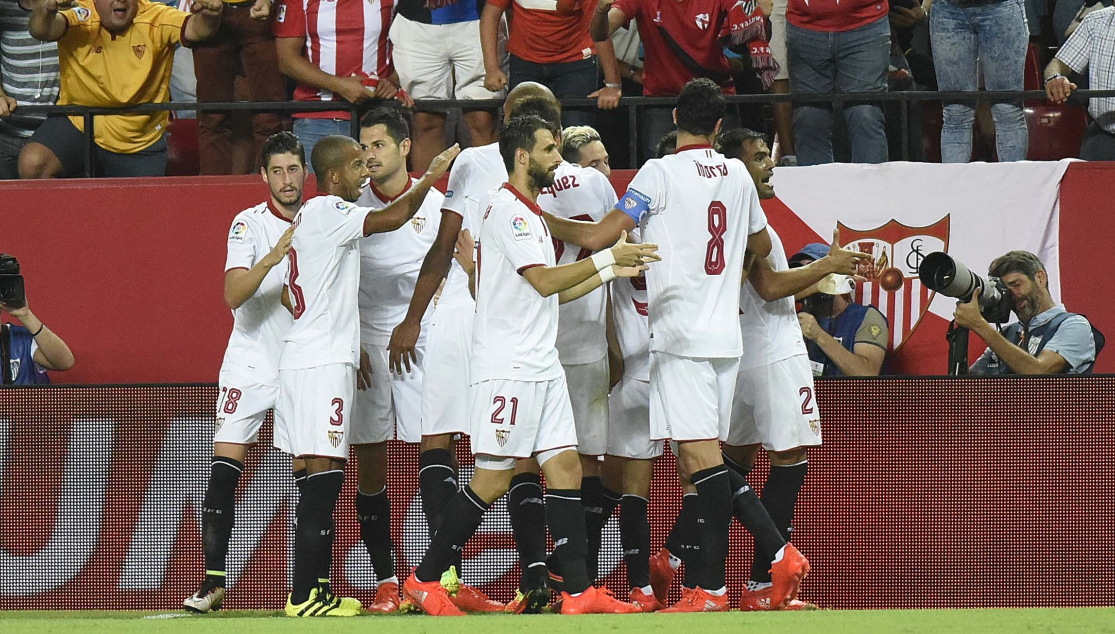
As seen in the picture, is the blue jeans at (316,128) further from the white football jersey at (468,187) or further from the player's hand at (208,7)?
the white football jersey at (468,187)

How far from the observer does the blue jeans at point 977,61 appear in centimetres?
818

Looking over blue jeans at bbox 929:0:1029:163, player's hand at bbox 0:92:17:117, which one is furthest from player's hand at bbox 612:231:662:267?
player's hand at bbox 0:92:17:117

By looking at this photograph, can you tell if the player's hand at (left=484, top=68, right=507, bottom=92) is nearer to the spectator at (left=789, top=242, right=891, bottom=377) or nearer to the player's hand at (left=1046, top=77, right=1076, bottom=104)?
the spectator at (left=789, top=242, right=891, bottom=377)

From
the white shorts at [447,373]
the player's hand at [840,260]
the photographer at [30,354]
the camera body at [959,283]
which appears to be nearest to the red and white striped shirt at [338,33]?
the photographer at [30,354]

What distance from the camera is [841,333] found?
7.14 m

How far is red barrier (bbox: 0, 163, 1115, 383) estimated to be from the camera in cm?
810

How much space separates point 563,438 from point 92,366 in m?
4.00

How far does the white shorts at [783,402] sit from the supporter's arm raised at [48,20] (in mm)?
4958

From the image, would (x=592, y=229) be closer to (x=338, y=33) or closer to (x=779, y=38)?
(x=338, y=33)

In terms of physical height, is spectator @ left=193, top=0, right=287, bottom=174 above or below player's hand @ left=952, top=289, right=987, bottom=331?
above

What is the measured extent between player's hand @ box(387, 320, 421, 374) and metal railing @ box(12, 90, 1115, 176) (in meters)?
2.51

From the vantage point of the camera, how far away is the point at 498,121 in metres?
8.48

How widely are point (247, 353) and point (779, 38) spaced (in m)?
4.36

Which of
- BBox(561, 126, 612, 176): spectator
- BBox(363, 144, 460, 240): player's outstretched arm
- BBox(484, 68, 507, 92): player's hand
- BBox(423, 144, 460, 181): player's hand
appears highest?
→ BBox(484, 68, 507, 92): player's hand
